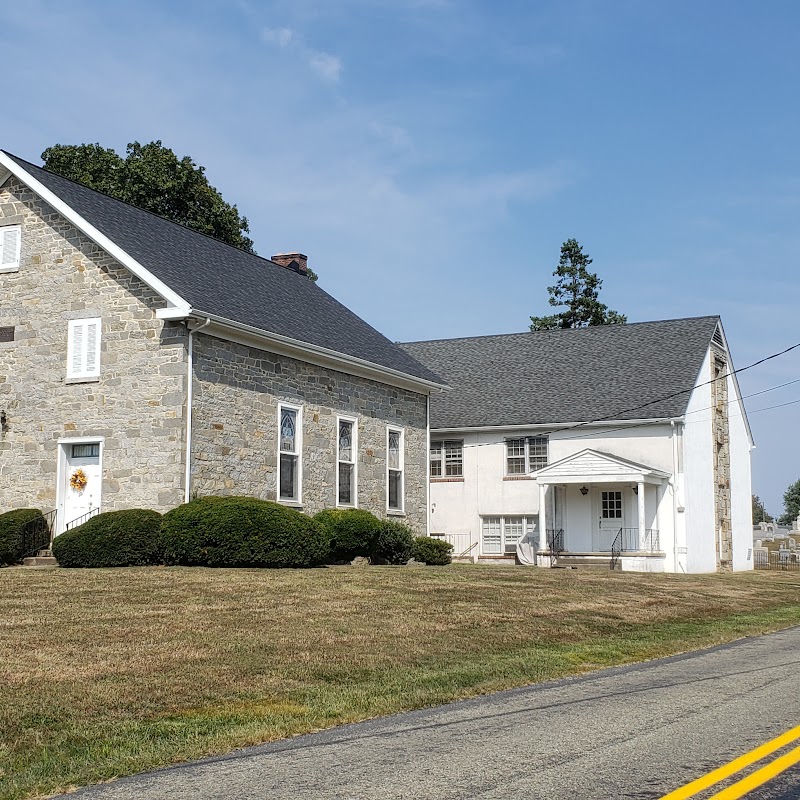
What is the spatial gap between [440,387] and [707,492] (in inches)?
395

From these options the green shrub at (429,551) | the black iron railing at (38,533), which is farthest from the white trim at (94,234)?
the green shrub at (429,551)

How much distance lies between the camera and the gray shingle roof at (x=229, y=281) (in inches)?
952

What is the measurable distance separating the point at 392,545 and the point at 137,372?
282 inches

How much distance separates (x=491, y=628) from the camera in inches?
554

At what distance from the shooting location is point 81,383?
78.4 ft

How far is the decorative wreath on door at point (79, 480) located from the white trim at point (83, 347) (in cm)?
200

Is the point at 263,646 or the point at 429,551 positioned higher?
the point at 429,551

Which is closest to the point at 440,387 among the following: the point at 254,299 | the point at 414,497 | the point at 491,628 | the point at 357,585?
the point at 414,497

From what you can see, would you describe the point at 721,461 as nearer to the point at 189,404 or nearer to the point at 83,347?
the point at 189,404

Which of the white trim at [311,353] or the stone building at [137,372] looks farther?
the white trim at [311,353]

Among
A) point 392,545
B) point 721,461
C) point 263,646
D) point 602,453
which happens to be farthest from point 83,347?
point 721,461

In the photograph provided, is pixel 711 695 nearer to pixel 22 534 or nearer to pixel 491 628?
pixel 491 628

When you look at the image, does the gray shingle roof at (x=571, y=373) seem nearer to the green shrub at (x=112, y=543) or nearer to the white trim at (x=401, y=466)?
the white trim at (x=401, y=466)

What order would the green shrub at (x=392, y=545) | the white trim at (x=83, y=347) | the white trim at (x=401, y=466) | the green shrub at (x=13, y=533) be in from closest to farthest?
the green shrub at (x=13, y=533) → the white trim at (x=83, y=347) → the green shrub at (x=392, y=545) → the white trim at (x=401, y=466)
